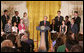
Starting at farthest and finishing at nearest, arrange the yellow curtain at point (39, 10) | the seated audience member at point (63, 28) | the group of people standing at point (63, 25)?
the yellow curtain at point (39, 10), the seated audience member at point (63, 28), the group of people standing at point (63, 25)

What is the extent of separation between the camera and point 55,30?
12.3 meters

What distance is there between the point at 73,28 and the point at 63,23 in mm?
591

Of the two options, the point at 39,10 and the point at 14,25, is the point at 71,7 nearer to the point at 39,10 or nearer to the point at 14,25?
the point at 39,10

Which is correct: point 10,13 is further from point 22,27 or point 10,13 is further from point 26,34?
point 26,34

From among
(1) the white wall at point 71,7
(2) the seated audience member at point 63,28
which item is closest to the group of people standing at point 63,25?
(2) the seated audience member at point 63,28

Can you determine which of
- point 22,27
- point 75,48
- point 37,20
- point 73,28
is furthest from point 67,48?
point 37,20

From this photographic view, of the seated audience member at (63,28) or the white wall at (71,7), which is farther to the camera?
the white wall at (71,7)

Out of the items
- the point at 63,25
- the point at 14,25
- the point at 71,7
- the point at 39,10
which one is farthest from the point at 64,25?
the point at 39,10

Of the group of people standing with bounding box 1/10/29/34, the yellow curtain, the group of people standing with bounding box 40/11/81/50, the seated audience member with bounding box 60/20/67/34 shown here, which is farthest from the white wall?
the group of people standing with bounding box 1/10/29/34

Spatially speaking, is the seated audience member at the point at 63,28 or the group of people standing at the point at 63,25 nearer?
the group of people standing at the point at 63,25

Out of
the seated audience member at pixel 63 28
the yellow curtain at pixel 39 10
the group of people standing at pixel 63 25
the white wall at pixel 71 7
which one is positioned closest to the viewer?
the group of people standing at pixel 63 25

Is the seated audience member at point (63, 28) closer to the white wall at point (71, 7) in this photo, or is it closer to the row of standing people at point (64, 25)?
the row of standing people at point (64, 25)

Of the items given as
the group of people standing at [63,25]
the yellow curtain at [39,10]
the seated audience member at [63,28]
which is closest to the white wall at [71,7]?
the yellow curtain at [39,10]

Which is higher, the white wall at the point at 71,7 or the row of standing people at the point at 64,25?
the white wall at the point at 71,7
